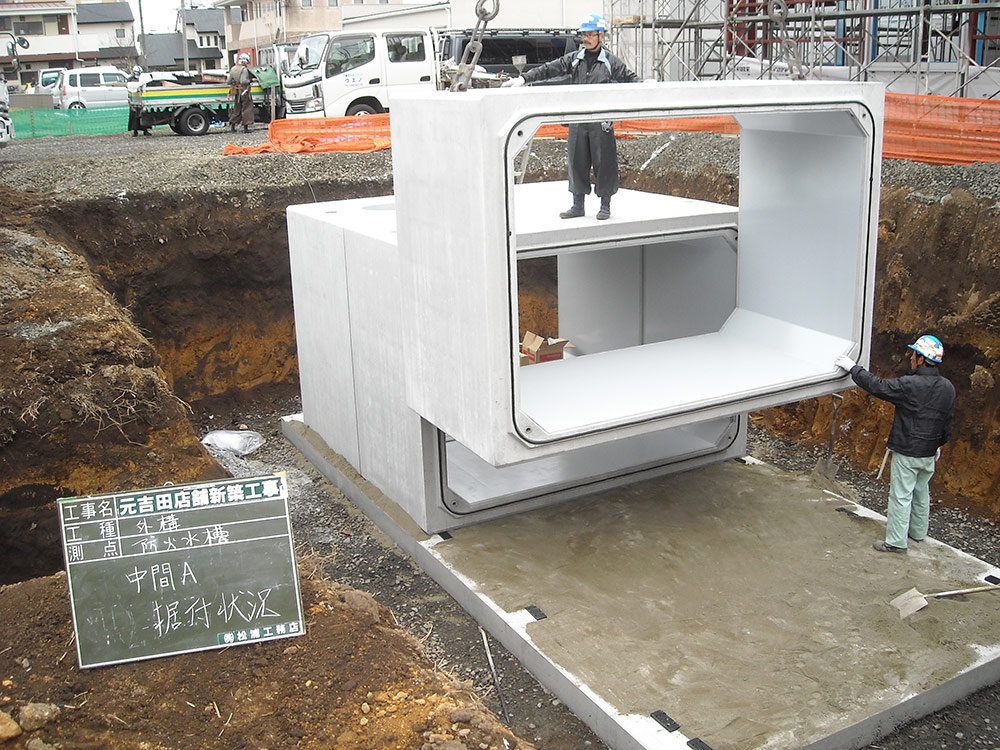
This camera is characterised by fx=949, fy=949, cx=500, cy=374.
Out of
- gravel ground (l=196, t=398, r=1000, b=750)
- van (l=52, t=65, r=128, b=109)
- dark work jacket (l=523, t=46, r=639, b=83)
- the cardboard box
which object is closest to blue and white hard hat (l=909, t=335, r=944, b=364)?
gravel ground (l=196, t=398, r=1000, b=750)

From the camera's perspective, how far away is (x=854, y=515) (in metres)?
7.08

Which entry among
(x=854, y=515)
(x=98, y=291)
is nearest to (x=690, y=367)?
(x=854, y=515)

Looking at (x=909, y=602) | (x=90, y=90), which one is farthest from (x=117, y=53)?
(x=909, y=602)

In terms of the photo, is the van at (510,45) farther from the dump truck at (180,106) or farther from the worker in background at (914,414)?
the worker in background at (914,414)

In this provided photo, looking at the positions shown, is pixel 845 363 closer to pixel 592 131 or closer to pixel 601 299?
pixel 592 131

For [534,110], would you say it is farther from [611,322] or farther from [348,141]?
[348,141]

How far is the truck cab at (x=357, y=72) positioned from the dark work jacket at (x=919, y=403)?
15.3 metres

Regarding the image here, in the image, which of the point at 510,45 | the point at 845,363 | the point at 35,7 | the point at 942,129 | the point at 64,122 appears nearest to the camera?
the point at 845,363

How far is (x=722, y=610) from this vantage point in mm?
5859

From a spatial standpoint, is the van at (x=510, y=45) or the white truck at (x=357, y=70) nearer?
the white truck at (x=357, y=70)

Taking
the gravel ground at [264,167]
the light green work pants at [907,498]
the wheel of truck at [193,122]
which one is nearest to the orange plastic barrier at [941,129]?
the gravel ground at [264,167]

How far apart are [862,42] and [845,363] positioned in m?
11.5

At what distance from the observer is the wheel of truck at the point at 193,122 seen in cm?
2038

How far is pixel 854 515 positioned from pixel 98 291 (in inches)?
257
